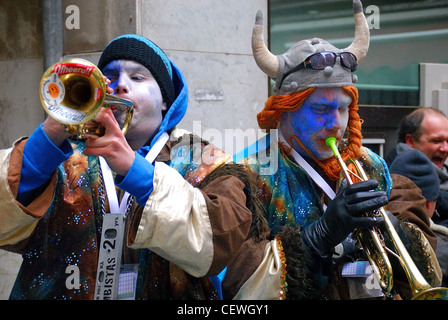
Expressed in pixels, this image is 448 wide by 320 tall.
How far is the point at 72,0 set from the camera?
16.9 ft

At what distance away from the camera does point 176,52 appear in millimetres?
5090

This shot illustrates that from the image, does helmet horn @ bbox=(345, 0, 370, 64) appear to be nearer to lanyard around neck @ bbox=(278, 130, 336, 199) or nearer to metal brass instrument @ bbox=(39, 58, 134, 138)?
lanyard around neck @ bbox=(278, 130, 336, 199)

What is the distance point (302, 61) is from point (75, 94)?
133cm

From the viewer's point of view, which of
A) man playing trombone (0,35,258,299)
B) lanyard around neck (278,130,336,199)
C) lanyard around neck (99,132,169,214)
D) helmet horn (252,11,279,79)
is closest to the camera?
man playing trombone (0,35,258,299)

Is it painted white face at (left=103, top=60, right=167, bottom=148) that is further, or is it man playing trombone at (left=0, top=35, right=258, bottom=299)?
painted white face at (left=103, top=60, right=167, bottom=148)

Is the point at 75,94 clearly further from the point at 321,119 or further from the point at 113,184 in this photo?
the point at 321,119

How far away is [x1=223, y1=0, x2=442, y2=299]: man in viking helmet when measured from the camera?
9.45 ft

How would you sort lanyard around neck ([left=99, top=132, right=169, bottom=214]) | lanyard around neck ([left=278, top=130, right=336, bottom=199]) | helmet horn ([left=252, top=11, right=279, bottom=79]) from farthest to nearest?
helmet horn ([left=252, top=11, right=279, bottom=79]), lanyard around neck ([left=278, top=130, right=336, bottom=199]), lanyard around neck ([left=99, top=132, right=169, bottom=214])

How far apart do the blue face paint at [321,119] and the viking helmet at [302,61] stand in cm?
5

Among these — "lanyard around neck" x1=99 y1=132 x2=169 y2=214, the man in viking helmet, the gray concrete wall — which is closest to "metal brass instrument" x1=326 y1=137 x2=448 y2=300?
the man in viking helmet

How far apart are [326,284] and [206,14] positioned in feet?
9.16

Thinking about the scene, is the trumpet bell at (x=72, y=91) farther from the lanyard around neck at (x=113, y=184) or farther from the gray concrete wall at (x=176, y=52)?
the gray concrete wall at (x=176, y=52)

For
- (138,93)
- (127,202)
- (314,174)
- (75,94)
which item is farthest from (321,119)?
(75,94)

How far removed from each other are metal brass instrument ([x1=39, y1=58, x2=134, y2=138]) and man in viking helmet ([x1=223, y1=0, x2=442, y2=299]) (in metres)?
0.95
